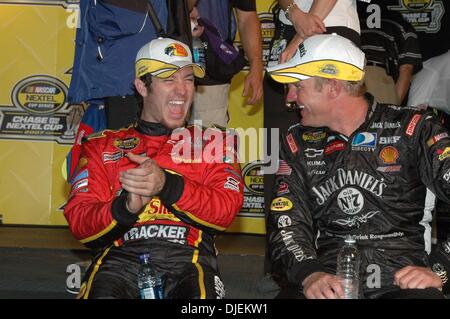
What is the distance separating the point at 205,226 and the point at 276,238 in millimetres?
311

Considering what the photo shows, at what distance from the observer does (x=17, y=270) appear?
577cm

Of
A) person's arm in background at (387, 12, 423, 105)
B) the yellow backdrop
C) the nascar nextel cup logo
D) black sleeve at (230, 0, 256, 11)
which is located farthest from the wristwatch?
the nascar nextel cup logo

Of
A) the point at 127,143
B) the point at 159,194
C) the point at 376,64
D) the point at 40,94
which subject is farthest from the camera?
the point at 40,94

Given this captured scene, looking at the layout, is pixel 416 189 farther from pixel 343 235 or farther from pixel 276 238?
pixel 276 238

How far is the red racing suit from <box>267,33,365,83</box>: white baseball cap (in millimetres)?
493

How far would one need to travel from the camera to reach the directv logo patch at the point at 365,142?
360cm

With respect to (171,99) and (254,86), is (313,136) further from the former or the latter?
(254,86)

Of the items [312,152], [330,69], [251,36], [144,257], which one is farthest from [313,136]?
[251,36]

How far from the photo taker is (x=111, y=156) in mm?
3844

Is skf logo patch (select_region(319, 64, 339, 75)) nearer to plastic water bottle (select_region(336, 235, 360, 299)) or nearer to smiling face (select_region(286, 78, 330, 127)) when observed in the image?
smiling face (select_region(286, 78, 330, 127))

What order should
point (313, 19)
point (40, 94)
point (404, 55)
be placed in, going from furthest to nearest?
point (40, 94)
point (404, 55)
point (313, 19)

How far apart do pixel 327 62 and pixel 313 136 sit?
0.35m

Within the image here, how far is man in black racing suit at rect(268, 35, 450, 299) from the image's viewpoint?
3.50m
